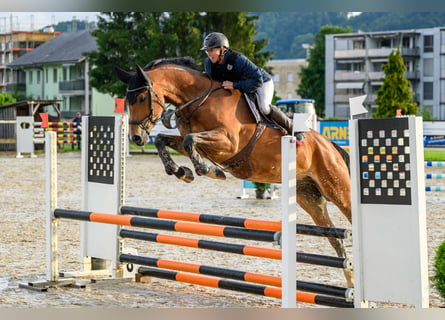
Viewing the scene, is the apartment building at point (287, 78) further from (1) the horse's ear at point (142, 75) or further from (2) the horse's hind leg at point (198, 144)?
(2) the horse's hind leg at point (198, 144)

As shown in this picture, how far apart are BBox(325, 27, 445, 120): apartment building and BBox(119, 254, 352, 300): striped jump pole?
2195 inches

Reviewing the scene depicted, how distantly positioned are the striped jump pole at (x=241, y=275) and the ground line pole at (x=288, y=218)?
0.55 ft

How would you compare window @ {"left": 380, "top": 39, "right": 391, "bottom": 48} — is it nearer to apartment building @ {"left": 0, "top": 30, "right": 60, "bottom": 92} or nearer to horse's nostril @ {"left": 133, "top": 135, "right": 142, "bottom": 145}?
apartment building @ {"left": 0, "top": 30, "right": 60, "bottom": 92}

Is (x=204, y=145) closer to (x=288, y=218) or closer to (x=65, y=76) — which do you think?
(x=288, y=218)

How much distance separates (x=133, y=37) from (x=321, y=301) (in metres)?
28.7

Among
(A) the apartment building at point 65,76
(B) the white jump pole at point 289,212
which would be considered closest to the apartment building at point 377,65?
(A) the apartment building at point 65,76

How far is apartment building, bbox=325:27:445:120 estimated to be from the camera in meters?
62.7

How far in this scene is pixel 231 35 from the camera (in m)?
31.2

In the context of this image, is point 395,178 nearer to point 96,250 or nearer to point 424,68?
point 96,250

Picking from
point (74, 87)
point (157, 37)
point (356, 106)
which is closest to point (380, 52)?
point (74, 87)

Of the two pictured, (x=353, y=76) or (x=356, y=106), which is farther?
(x=353, y=76)

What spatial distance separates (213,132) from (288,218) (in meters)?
0.98

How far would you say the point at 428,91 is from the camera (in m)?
63.6

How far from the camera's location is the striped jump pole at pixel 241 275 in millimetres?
4781
